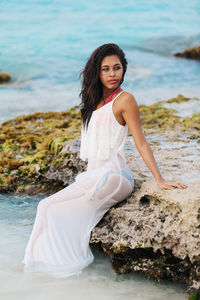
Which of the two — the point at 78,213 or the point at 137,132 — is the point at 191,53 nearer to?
the point at 137,132

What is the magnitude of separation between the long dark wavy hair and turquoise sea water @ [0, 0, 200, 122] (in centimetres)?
929

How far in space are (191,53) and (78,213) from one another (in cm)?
1794

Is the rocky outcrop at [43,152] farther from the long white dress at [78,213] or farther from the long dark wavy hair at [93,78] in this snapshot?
the long white dress at [78,213]

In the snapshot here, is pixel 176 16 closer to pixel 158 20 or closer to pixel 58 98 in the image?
pixel 158 20

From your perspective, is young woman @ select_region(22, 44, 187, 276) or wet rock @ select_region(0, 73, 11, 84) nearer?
young woman @ select_region(22, 44, 187, 276)

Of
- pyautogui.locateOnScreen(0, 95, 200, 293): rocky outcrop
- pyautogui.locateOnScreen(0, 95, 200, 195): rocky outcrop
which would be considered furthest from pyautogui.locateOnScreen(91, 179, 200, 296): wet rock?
pyautogui.locateOnScreen(0, 95, 200, 195): rocky outcrop

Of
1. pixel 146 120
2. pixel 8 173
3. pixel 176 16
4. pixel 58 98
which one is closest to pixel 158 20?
pixel 176 16

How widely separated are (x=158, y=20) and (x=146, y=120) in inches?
657

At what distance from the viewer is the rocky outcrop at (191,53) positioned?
19906 mm

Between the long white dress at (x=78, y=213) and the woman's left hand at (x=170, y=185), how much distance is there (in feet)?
0.92

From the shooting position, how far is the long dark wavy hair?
3.74m

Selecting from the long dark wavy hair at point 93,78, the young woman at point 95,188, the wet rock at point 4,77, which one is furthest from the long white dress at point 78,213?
the wet rock at point 4,77

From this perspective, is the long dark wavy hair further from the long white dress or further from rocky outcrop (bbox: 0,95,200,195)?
rocky outcrop (bbox: 0,95,200,195)

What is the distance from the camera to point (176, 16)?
23.8 metres
